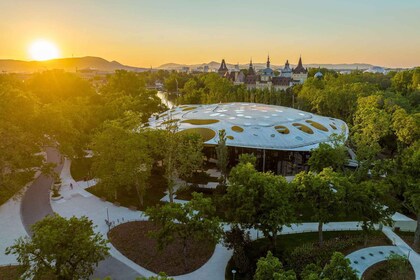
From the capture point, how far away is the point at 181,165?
1351 inches

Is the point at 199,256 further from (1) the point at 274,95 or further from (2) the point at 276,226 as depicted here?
(1) the point at 274,95

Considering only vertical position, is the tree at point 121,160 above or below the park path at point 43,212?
above

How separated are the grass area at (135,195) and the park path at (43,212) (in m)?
5.25

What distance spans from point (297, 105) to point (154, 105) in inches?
1591

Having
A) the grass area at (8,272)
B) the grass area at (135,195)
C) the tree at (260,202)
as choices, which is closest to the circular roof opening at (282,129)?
the grass area at (135,195)

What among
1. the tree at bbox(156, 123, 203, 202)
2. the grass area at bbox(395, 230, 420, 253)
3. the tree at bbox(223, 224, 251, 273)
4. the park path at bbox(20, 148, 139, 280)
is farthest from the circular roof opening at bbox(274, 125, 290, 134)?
the park path at bbox(20, 148, 139, 280)

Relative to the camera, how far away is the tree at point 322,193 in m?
21.9

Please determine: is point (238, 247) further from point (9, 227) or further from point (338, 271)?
point (9, 227)

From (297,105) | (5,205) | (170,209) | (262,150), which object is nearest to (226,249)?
(170,209)

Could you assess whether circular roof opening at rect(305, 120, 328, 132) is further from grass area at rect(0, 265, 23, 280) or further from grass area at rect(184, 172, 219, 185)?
grass area at rect(0, 265, 23, 280)

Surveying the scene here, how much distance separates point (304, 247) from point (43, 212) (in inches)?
1022

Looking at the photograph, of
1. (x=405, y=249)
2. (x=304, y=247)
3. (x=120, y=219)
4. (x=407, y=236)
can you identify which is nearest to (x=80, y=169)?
(x=120, y=219)

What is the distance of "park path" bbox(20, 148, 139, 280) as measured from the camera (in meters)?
21.8

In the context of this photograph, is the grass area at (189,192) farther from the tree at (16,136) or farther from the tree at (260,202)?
the tree at (16,136)
